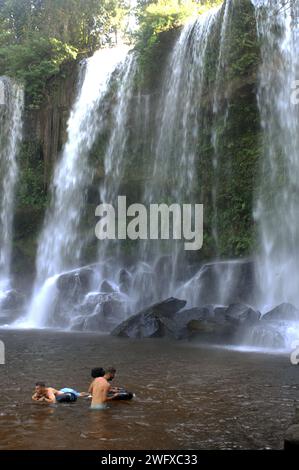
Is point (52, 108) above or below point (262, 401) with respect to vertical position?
above

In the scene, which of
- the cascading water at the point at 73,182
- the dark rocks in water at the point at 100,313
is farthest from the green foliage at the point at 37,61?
the dark rocks in water at the point at 100,313

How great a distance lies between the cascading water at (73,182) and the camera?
2309 cm

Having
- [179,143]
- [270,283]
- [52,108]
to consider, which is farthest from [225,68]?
[52,108]

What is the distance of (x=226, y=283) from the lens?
57.5ft

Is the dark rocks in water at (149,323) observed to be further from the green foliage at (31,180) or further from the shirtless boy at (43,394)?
the green foliage at (31,180)

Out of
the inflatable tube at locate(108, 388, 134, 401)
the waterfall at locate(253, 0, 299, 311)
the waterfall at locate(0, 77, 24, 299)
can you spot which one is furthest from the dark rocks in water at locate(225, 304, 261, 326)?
the waterfall at locate(0, 77, 24, 299)

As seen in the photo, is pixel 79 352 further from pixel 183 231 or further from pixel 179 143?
pixel 179 143

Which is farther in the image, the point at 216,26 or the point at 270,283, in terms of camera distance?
the point at 216,26

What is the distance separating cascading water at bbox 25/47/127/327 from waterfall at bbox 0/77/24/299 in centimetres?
271

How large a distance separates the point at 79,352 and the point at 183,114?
12.7 m

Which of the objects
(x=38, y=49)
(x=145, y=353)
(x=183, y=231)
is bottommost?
(x=145, y=353)

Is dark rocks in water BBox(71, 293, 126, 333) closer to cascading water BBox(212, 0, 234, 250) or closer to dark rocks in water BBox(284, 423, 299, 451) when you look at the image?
cascading water BBox(212, 0, 234, 250)

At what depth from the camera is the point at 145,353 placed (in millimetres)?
11359

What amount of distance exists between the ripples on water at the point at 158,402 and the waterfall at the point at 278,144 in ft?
24.0
